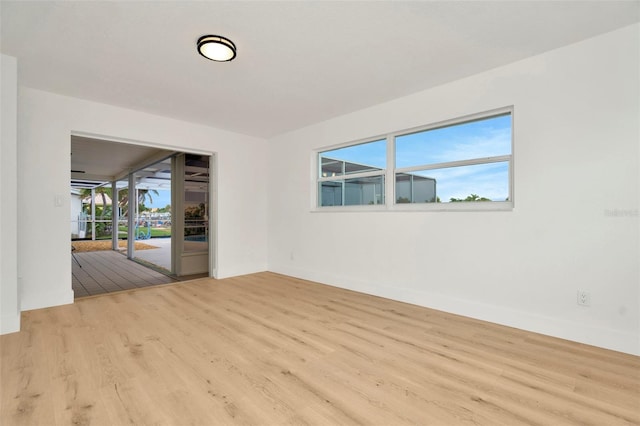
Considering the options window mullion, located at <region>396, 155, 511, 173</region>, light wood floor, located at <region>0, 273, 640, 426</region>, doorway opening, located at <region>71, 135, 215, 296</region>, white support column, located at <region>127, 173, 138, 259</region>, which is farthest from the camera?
white support column, located at <region>127, 173, 138, 259</region>

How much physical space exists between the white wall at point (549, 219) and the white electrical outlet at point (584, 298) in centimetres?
3

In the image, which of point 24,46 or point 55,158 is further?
point 55,158

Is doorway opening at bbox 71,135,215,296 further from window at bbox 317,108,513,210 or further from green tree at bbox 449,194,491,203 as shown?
green tree at bbox 449,194,491,203

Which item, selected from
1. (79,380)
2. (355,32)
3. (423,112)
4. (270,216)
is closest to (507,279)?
(423,112)

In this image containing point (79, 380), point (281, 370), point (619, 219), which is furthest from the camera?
point (619, 219)

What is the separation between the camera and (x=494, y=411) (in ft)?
5.31

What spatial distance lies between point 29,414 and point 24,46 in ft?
9.72

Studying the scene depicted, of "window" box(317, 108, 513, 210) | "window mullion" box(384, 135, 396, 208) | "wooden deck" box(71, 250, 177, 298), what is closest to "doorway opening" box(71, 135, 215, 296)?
"wooden deck" box(71, 250, 177, 298)

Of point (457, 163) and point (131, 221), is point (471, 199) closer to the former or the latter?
point (457, 163)

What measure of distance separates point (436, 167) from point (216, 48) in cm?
267

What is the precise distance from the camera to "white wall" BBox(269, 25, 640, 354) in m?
2.35

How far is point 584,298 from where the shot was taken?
250 cm

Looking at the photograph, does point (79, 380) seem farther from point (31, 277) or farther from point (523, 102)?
point (523, 102)

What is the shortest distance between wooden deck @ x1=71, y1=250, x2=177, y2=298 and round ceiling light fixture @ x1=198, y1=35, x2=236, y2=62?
3.76 metres
